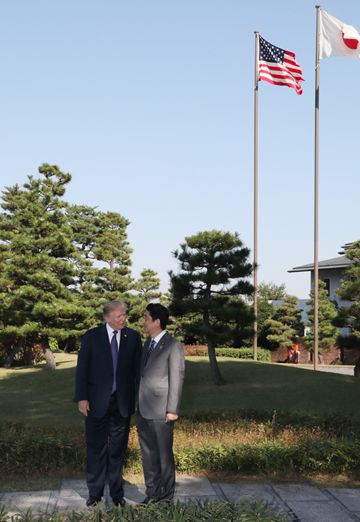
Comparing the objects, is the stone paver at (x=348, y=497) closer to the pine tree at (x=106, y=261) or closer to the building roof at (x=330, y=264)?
the pine tree at (x=106, y=261)

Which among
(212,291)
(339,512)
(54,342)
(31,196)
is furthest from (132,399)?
(54,342)

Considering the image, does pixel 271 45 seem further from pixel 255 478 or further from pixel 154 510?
pixel 154 510

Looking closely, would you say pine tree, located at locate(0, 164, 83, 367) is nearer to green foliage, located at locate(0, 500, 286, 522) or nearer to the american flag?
the american flag

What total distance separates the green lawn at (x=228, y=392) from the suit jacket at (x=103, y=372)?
366 inches

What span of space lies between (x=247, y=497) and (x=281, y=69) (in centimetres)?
2590

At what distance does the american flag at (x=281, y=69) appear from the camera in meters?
30.2

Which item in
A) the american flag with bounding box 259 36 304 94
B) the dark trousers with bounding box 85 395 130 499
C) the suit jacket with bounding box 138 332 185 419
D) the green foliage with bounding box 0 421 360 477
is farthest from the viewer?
the american flag with bounding box 259 36 304 94

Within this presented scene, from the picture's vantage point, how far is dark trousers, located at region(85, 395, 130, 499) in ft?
22.6

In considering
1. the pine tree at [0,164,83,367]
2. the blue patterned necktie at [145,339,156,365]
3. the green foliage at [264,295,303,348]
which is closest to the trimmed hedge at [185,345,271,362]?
the green foliage at [264,295,303,348]

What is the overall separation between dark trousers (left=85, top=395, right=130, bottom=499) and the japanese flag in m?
24.8

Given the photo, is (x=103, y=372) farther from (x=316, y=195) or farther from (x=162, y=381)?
(x=316, y=195)

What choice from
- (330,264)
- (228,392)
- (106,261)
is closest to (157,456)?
(228,392)

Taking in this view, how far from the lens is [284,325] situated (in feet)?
138

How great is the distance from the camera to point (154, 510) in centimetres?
502
